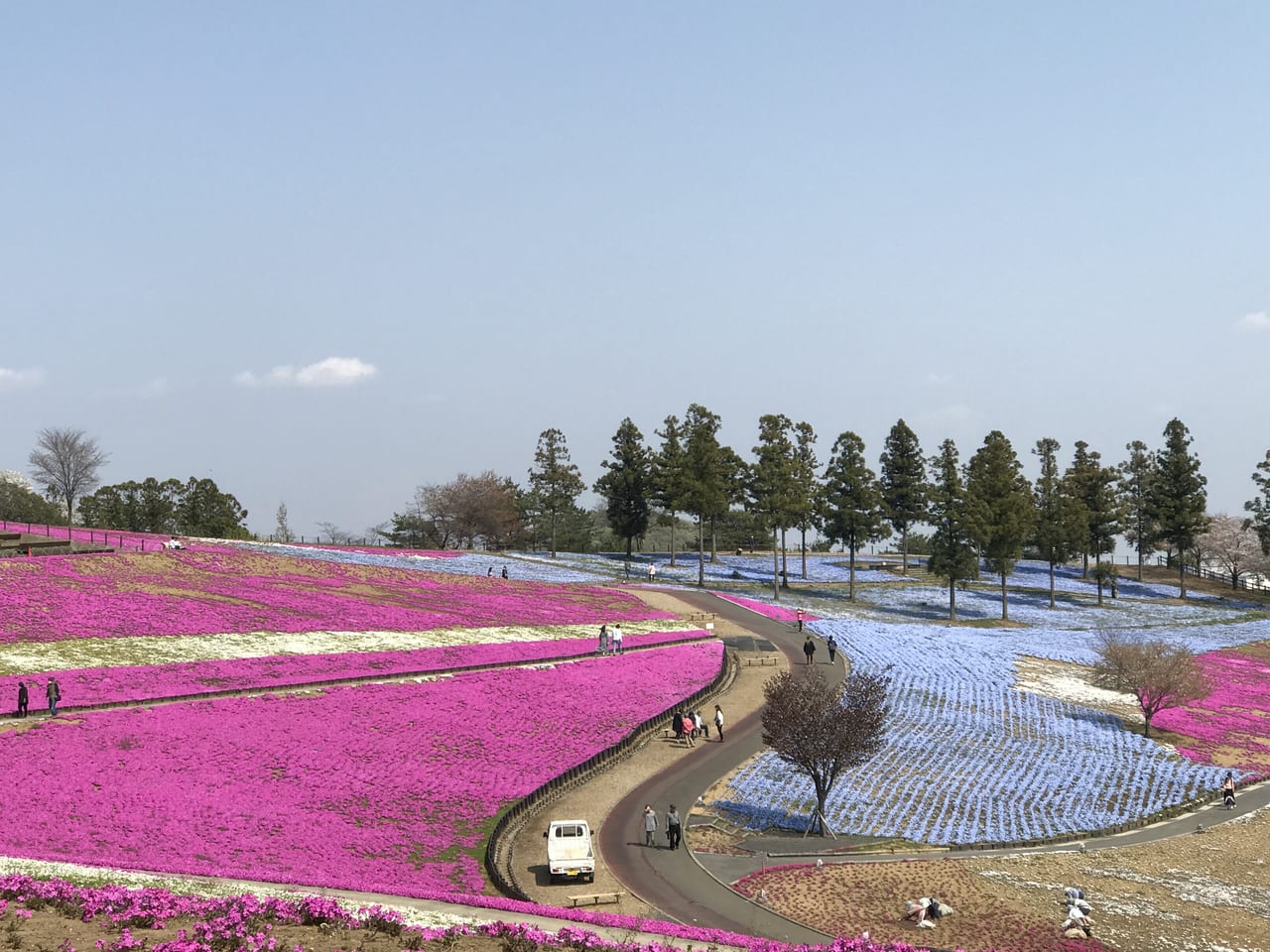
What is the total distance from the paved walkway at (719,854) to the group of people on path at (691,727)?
612 millimetres

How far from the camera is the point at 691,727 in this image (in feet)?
160

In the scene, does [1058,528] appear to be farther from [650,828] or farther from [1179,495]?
[650,828]

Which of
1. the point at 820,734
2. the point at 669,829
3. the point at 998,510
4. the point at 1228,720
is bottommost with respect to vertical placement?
the point at 1228,720

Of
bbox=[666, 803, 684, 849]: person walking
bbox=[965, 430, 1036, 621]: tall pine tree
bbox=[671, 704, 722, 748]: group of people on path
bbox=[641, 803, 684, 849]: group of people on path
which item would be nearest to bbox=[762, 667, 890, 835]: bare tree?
bbox=[641, 803, 684, 849]: group of people on path

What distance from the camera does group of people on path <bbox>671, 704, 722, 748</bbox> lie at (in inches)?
1914

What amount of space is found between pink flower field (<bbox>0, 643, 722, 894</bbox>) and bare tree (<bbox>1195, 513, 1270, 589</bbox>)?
122096 millimetres

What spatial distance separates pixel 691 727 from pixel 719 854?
42.9ft

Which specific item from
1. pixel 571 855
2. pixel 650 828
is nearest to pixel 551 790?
Result: pixel 650 828

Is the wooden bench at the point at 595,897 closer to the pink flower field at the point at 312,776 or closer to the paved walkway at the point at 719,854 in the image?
the paved walkway at the point at 719,854

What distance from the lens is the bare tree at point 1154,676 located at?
5922 cm

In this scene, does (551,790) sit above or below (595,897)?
above

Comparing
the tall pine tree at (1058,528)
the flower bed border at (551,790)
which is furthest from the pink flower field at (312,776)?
the tall pine tree at (1058,528)

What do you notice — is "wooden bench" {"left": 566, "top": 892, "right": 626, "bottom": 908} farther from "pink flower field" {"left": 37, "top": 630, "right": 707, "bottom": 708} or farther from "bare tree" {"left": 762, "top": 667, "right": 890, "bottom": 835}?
"pink flower field" {"left": 37, "top": 630, "right": 707, "bottom": 708}

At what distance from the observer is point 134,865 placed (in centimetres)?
2838
